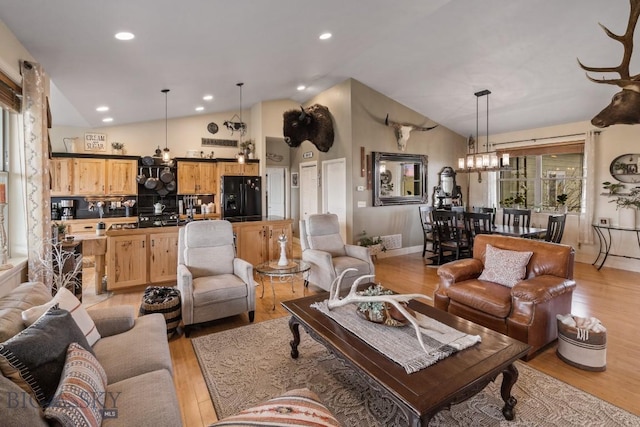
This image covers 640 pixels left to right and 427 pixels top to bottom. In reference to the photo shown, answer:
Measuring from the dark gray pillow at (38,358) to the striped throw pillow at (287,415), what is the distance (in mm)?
689

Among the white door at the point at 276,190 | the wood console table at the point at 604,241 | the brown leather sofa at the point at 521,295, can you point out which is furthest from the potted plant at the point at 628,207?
the white door at the point at 276,190

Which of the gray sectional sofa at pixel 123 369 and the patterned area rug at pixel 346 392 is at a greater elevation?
the gray sectional sofa at pixel 123 369

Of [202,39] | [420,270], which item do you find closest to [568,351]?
[420,270]

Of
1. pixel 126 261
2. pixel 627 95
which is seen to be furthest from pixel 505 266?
pixel 126 261

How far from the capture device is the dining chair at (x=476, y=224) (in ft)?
16.5

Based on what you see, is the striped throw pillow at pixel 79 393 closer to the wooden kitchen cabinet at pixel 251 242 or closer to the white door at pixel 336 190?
the wooden kitchen cabinet at pixel 251 242

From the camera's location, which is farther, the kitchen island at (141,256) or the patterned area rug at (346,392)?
the kitchen island at (141,256)

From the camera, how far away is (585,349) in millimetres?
2527

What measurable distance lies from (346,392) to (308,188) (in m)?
5.89

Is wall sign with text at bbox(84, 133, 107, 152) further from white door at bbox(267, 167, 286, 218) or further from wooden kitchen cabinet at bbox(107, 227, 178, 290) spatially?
white door at bbox(267, 167, 286, 218)

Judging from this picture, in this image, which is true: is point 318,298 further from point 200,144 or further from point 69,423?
point 200,144

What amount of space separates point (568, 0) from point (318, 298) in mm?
4103

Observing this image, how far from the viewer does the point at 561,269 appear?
2969 mm

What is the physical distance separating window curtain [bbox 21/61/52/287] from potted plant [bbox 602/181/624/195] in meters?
8.00
